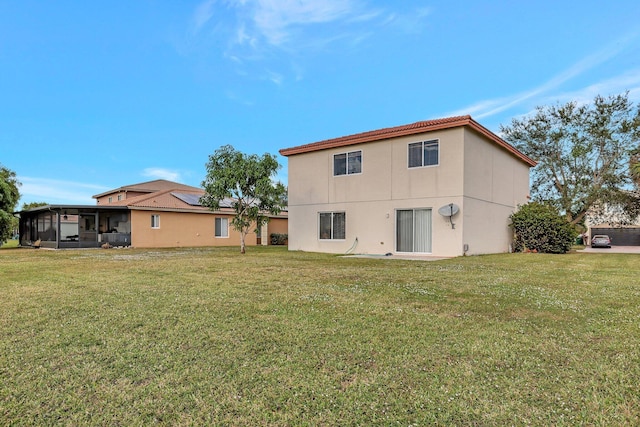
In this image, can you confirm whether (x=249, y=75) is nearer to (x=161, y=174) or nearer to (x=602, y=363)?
(x=602, y=363)

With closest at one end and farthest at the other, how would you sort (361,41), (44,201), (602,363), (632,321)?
(602,363) < (632,321) < (361,41) < (44,201)

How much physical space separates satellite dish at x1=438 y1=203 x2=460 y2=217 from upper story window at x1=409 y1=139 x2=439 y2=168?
1.79 metres

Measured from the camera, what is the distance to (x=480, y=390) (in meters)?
2.63

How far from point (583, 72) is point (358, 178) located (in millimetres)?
11710

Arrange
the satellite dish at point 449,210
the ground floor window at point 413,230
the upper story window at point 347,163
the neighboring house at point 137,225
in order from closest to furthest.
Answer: the satellite dish at point 449,210 < the ground floor window at point 413,230 < the upper story window at point 347,163 < the neighboring house at point 137,225

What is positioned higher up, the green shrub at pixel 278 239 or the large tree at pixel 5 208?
the large tree at pixel 5 208

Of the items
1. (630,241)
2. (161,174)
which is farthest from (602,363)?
(630,241)

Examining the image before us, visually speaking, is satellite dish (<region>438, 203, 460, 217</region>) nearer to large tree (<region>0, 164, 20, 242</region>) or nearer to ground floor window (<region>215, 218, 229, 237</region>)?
ground floor window (<region>215, 218, 229, 237</region>)

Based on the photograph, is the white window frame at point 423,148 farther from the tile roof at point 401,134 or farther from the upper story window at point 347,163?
the upper story window at point 347,163

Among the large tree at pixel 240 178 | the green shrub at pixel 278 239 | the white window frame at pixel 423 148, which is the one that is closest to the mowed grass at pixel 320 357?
the white window frame at pixel 423 148

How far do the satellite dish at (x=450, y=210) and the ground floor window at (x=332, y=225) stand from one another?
15.0 feet

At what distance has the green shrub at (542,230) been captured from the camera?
1608 centimetres

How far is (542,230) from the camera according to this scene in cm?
1638

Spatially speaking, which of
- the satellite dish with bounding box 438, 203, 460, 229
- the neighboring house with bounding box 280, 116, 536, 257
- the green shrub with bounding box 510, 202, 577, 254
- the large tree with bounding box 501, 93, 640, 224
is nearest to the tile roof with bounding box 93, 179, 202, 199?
the neighboring house with bounding box 280, 116, 536, 257
